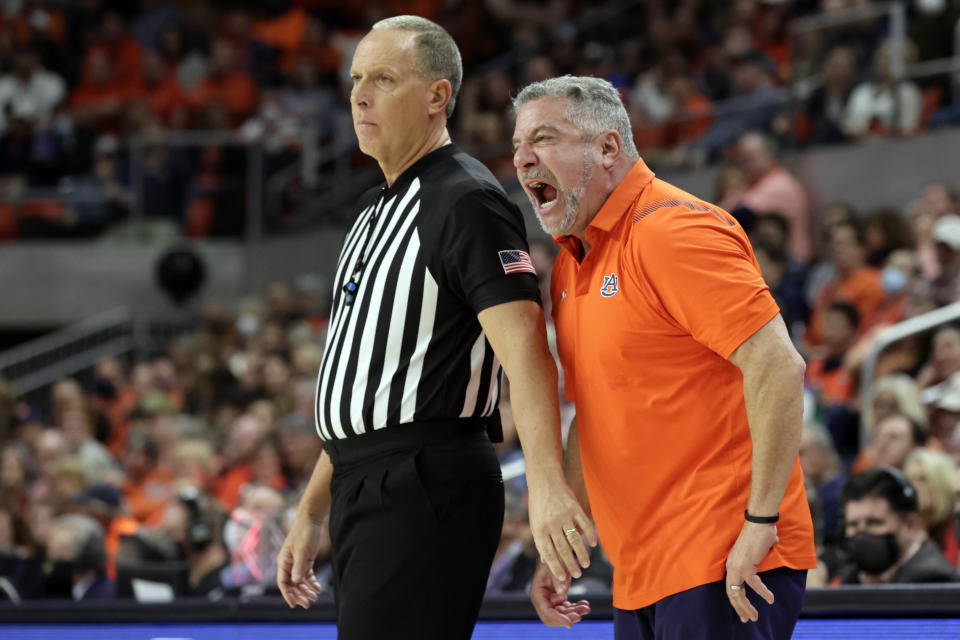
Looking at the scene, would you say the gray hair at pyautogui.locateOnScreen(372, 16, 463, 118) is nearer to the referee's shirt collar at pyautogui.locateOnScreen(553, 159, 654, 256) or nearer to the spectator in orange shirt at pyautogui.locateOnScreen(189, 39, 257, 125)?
the referee's shirt collar at pyautogui.locateOnScreen(553, 159, 654, 256)

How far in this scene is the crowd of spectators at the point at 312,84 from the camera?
26.6 ft

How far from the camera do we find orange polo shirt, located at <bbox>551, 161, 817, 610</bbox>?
230 centimetres

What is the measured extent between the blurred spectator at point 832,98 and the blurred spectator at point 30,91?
725cm

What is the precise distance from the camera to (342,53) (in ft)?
41.3

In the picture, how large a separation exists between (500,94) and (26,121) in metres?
4.57

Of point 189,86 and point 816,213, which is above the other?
point 189,86

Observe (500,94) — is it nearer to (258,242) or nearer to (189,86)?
(258,242)

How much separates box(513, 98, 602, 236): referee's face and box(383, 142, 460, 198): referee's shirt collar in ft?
Result: 0.71

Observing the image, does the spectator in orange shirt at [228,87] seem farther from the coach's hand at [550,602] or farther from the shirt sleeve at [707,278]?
the shirt sleeve at [707,278]

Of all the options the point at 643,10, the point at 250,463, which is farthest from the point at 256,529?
the point at 643,10

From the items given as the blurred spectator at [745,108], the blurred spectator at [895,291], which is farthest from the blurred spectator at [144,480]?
the blurred spectator at [745,108]

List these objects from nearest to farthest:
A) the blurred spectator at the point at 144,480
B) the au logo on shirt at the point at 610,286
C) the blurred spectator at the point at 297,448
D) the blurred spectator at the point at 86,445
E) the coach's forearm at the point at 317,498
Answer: the au logo on shirt at the point at 610,286, the coach's forearm at the point at 317,498, the blurred spectator at the point at 297,448, the blurred spectator at the point at 144,480, the blurred spectator at the point at 86,445

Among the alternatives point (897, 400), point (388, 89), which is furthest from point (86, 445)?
point (388, 89)

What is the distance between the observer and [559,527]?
2357 millimetres
